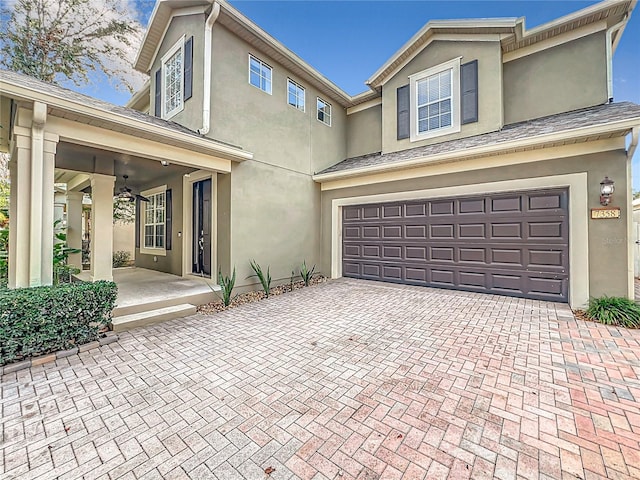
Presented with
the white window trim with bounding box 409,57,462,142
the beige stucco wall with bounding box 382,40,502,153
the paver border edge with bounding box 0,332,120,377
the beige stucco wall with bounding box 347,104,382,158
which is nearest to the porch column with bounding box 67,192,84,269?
the paver border edge with bounding box 0,332,120,377

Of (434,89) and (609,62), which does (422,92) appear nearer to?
(434,89)

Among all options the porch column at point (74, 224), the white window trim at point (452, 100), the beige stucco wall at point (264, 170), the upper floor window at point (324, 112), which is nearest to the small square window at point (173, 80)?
the beige stucco wall at point (264, 170)

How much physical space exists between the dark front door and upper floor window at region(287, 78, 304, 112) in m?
3.38

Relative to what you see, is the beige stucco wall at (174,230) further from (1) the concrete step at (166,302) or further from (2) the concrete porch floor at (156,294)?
(1) the concrete step at (166,302)

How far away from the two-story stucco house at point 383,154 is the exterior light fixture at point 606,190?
0.10 m

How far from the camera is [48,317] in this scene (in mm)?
3480

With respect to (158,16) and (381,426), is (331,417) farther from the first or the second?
(158,16)

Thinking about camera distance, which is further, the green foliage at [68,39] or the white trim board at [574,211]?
the green foliage at [68,39]

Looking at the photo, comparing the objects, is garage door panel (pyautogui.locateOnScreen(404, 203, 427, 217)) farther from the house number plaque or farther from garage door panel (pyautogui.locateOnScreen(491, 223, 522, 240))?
the house number plaque

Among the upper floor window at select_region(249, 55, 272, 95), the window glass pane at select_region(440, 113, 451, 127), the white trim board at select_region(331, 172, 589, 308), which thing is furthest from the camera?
the window glass pane at select_region(440, 113, 451, 127)

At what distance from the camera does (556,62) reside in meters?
6.91

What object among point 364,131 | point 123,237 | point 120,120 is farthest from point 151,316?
point 123,237

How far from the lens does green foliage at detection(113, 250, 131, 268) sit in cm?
1148

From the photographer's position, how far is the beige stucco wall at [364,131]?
9930 millimetres
